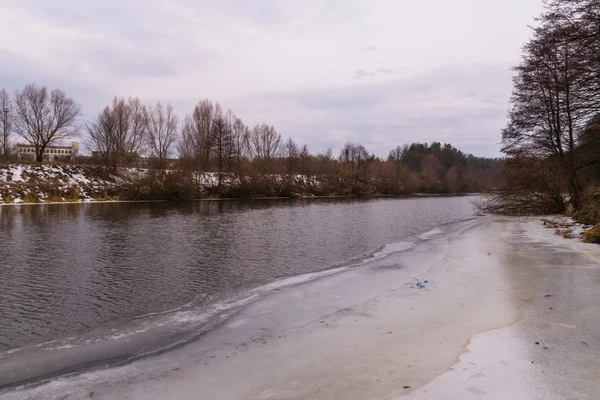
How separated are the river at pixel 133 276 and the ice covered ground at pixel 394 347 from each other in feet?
3.10

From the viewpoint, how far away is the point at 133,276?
11.3m

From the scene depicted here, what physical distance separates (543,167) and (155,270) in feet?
85.3

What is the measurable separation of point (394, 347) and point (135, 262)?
10042mm

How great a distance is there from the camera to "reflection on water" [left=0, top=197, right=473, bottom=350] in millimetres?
8375

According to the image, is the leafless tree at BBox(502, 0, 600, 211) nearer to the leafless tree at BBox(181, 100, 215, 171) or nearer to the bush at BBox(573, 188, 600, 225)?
the bush at BBox(573, 188, 600, 225)

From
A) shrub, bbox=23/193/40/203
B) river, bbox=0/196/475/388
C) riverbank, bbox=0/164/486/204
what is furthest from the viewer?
riverbank, bbox=0/164/486/204

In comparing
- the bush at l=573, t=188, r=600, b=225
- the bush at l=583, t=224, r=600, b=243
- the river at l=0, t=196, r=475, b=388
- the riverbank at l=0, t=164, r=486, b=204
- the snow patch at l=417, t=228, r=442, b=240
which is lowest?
the river at l=0, t=196, r=475, b=388

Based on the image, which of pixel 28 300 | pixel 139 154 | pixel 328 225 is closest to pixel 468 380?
pixel 28 300

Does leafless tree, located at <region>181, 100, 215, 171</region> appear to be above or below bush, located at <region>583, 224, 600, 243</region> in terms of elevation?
above

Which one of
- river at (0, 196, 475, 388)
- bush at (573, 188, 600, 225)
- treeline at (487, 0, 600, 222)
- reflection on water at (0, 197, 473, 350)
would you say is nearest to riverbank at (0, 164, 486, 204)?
reflection on water at (0, 197, 473, 350)

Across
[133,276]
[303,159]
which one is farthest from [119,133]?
[133,276]

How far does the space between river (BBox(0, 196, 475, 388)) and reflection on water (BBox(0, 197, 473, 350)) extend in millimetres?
34

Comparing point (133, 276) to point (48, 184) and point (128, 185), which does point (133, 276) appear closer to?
point (48, 184)

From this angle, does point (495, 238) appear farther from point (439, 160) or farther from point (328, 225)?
point (439, 160)
